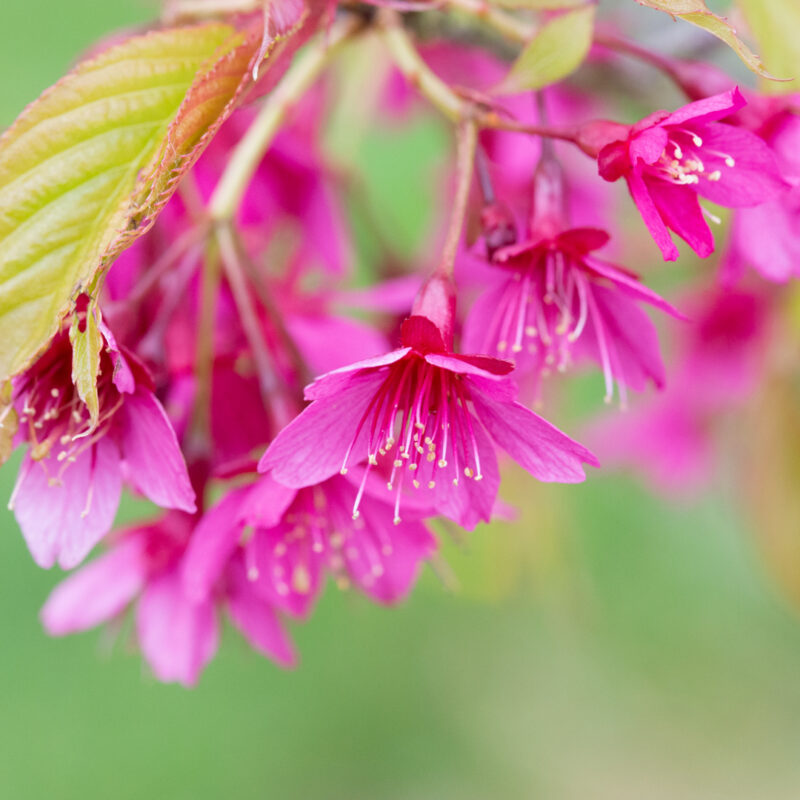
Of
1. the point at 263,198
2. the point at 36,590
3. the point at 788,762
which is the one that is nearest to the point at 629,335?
the point at 263,198

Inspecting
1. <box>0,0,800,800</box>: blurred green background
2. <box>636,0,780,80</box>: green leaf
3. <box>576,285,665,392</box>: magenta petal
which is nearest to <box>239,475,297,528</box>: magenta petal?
<box>576,285,665,392</box>: magenta petal

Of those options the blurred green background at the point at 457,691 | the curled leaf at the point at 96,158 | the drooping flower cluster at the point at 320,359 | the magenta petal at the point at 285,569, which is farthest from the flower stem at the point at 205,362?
the blurred green background at the point at 457,691

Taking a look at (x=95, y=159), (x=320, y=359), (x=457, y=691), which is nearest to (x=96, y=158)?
(x=95, y=159)

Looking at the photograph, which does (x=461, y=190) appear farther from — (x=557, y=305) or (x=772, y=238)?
(x=772, y=238)

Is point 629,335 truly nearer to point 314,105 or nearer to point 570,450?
point 570,450

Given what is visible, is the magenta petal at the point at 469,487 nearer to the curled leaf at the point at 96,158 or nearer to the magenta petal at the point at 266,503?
the magenta petal at the point at 266,503

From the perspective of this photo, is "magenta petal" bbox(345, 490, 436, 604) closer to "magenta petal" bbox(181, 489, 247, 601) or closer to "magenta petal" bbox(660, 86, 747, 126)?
"magenta petal" bbox(181, 489, 247, 601)

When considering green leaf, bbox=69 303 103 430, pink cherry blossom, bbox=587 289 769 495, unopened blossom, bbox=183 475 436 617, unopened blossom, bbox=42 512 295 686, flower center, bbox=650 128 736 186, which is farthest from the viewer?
pink cherry blossom, bbox=587 289 769 495
